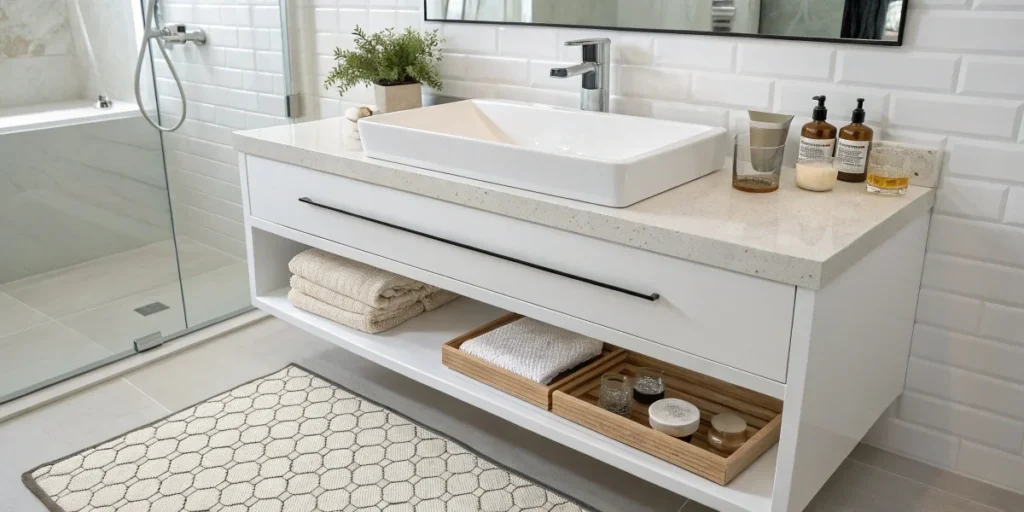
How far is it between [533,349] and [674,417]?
1.30 feet

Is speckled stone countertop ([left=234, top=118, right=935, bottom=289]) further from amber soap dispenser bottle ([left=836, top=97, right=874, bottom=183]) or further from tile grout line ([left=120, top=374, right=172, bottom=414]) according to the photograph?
tile grout line ([left=120, top=374, right=172, bottom=414])

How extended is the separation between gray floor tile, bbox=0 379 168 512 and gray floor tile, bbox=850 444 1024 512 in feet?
6.37

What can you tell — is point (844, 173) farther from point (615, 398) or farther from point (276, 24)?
point (276, 24)

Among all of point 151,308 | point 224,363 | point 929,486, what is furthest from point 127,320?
point 929,486

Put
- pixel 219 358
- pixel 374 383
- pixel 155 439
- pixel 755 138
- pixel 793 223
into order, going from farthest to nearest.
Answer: pixel 219 358 → pixel 374 383 → pixel 155 439 → pixel 755 138 → pixel 793 223

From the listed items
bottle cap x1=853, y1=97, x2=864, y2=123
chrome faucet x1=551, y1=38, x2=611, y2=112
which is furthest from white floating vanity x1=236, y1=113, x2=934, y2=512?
chrome faucet x1=551, y1=38, x2=611, y2=112

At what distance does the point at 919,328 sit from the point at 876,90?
1.88ft

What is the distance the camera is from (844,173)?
1.83 m

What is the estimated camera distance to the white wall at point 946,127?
5.65 feet

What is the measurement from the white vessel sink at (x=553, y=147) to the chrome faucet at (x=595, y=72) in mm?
53

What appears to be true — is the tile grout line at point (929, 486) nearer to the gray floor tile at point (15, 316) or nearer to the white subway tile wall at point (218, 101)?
the white subway tile wall at point (218, 101)

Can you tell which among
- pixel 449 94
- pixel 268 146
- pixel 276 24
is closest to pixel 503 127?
pixel 449 94

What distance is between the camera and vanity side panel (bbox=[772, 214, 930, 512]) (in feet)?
4.77

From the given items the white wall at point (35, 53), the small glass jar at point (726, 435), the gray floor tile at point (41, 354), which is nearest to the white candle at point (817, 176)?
the small glass jar at point (726, 435)
